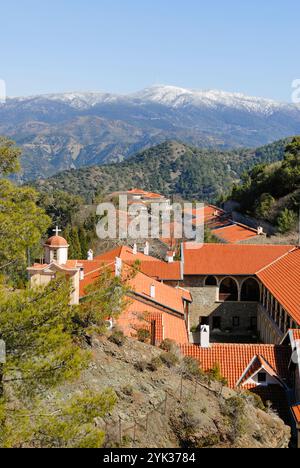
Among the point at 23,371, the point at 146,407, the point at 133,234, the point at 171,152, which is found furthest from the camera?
the point at 171,152

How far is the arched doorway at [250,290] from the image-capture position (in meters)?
32.1

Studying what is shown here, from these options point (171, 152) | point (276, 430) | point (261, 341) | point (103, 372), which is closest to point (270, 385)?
point (276, 430)

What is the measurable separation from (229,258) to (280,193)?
76.5 ft

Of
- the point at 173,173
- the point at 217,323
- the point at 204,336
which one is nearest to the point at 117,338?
the point at 204,336

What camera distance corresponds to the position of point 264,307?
29.8 metres

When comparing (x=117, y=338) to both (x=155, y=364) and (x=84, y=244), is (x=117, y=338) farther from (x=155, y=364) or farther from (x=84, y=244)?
(x=84, y=244)

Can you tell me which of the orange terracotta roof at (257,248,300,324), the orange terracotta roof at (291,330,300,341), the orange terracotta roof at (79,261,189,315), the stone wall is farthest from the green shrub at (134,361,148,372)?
the stone wall

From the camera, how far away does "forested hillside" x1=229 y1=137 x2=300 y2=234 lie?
46653mm

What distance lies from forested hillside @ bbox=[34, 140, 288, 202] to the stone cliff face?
124 m

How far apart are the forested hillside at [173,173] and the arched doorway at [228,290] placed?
106794mm

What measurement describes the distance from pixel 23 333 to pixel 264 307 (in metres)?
22.5

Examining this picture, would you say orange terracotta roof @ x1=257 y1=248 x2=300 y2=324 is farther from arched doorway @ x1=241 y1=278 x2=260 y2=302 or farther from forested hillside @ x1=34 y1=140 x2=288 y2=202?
forested hillside @ x1=34 y1=140 x2=288 y2=202

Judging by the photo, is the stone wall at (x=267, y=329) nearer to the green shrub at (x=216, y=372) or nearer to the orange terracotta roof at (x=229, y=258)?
the orange terracotta roof at (x=229, y=258)
